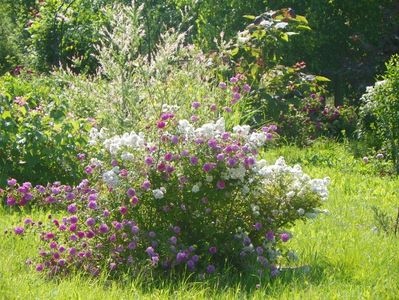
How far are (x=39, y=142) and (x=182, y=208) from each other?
102 inches

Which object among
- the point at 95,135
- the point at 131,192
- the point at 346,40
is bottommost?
the point at 131,192

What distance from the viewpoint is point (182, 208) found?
14.8ft

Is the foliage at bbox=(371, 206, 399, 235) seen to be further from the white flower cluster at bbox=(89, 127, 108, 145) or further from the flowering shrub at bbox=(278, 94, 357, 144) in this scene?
the flowering shrub at bbox=(278, 94, 357, 144)

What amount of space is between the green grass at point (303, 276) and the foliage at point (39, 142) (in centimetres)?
81

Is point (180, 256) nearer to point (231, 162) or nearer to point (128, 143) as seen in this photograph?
point (231, 162)

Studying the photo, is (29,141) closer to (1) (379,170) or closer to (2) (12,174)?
(2) (12,174)

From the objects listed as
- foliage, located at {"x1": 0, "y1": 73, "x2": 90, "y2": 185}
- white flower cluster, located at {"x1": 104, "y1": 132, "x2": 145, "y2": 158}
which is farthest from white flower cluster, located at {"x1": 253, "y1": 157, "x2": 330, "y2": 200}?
foliage, located at {"x1": 0, "y1": 73, "x2": 90, "y2": 185}

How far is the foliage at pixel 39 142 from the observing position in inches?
263

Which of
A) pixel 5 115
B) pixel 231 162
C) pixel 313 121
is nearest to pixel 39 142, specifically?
pixel 5 115

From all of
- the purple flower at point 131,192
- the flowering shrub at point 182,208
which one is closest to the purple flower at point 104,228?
the flowering shrub at point 182,208

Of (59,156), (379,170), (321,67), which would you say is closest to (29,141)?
(59,156)

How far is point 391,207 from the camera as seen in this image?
Answer: 269 inches

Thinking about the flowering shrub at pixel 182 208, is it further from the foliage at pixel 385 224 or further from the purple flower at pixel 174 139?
the foliage at pixel 385 224

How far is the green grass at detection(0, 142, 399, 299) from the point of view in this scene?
391 cm
